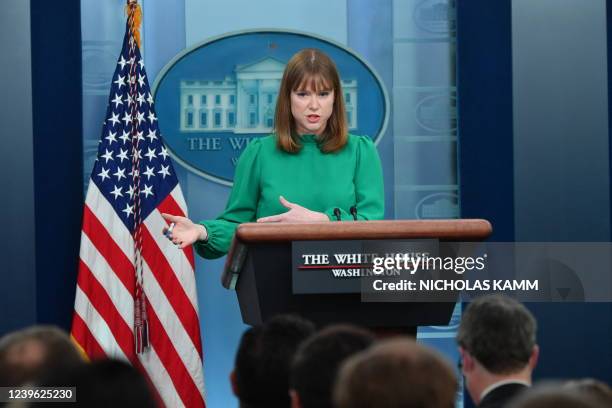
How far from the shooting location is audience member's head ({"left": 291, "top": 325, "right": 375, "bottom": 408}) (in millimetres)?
2212

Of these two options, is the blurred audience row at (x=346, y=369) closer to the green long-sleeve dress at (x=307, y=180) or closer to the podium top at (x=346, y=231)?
the podium top at (x=346, y=231)

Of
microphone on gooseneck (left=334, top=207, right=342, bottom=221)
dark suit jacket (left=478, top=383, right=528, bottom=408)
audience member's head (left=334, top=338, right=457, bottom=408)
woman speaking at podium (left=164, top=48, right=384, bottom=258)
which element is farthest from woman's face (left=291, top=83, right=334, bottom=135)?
audience member's head (left=334, top=338, right=457, bottom=408)

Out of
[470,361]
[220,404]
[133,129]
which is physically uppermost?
[133,129]

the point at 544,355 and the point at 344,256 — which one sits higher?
the point at 344,256

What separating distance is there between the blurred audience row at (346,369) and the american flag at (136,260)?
2972 millimetres

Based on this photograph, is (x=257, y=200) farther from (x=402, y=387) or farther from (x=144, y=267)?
(x=402, y=387)

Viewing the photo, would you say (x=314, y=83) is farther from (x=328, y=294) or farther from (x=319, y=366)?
(x=319, y=366)

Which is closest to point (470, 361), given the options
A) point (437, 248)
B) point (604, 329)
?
point (437, 248)

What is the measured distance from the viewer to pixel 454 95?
20.8 ft

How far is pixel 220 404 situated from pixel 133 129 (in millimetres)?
1516

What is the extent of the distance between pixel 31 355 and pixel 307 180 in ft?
6.73

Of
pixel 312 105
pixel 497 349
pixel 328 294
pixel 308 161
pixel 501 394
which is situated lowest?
pixel 501 394

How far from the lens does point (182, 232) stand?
3.81 m

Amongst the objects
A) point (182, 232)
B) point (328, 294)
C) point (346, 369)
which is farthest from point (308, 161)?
point (346, 369)
